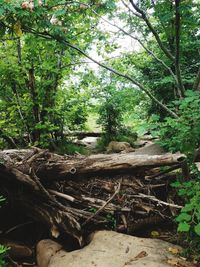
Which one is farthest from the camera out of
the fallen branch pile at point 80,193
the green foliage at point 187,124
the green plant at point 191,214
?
the fallen branch pile at point 80,193

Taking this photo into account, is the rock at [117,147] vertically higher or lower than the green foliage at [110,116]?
lower

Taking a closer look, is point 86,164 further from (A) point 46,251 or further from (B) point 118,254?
(B) point 118,254

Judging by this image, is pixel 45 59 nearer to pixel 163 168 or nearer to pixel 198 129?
pixel 163 168

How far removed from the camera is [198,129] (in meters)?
3.02

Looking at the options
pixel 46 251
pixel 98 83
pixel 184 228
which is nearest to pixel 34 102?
pixel 98 83

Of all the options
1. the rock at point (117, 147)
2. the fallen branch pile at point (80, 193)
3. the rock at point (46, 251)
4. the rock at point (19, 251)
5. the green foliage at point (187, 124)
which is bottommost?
the rock at point (19, 251)

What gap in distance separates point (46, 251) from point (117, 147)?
7.99 m

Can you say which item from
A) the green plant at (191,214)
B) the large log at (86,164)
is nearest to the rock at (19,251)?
the large log at (86,164)

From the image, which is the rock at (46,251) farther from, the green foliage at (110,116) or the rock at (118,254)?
the green foliage at (110,116)

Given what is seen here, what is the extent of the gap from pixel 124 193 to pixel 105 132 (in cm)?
863

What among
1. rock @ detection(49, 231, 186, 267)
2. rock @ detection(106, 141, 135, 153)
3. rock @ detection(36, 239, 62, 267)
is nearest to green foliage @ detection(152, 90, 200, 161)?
rock @ detection(49, 231, 186, 267)

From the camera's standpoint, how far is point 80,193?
15.1 feet

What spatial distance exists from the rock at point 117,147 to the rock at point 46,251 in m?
7.53

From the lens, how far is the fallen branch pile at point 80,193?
3936mm
